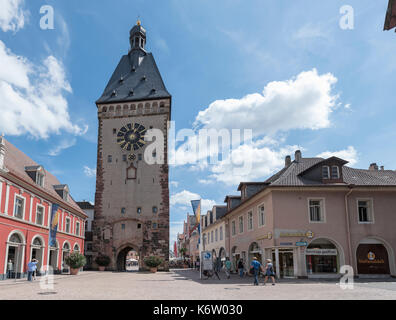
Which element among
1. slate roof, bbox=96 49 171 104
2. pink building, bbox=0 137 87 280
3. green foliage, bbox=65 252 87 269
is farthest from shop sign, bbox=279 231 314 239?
slate roof, bbox=96 49 171 104

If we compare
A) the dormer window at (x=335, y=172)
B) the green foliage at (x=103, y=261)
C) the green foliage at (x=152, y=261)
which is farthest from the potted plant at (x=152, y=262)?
the dormer window at (x=335, y=172)

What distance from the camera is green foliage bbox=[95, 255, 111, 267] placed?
1727 inches

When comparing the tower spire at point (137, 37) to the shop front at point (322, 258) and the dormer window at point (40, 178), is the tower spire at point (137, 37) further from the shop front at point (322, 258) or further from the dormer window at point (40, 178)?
the shop front at point (322, 258)

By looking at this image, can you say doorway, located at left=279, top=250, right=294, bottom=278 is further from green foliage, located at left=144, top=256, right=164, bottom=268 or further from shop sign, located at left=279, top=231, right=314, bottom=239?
green foliage, located at left=144, top=256, right=164, bottom=268

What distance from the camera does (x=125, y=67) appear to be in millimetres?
55812

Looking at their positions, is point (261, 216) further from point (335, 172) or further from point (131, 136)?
point (131, 136)

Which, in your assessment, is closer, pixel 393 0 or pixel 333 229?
pixel 393 0

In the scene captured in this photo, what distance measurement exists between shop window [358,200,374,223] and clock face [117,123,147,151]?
28974 millimetres

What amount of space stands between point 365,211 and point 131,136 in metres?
30.9
